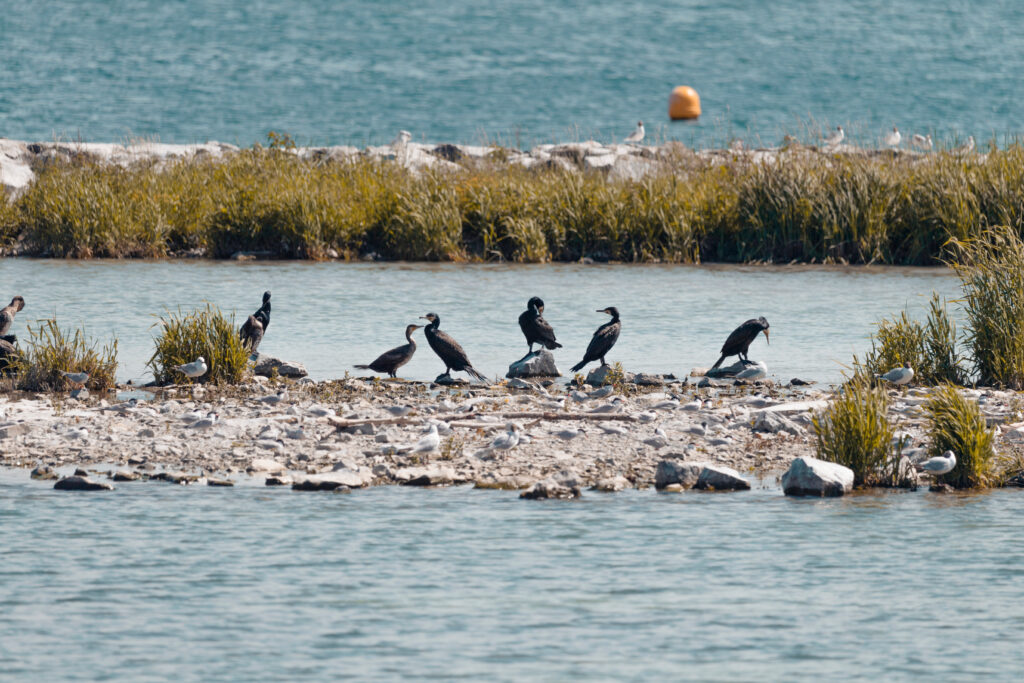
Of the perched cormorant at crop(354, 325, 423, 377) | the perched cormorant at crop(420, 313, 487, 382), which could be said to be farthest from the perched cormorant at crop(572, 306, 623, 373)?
the perched cormorant at crop(354, 325, 423, 377)

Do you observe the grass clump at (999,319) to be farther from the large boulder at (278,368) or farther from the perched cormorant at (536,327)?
the large boulder at (278,368)

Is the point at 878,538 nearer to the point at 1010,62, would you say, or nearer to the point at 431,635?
the point at 431,635

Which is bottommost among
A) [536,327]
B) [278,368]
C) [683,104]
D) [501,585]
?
[501,585]

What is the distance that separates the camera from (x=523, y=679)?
7.68 m

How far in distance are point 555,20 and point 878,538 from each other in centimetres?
7156

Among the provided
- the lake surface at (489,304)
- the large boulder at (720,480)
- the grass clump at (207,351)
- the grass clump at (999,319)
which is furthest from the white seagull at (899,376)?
the grass clump at (207,351)

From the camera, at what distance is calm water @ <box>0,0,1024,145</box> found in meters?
61.9

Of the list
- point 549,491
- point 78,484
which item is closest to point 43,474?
point 78,484

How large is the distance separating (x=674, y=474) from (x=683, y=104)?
163 feet

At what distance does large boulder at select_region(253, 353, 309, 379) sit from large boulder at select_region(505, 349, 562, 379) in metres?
2.27

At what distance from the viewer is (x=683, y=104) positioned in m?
59.6

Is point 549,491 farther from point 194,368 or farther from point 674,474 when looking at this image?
point 194,368

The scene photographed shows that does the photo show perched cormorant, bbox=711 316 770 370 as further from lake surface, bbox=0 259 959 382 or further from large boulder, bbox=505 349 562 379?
large boulder, bbox=505 349 562 379

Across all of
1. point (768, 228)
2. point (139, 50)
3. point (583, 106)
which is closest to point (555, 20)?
point (583, 106)
